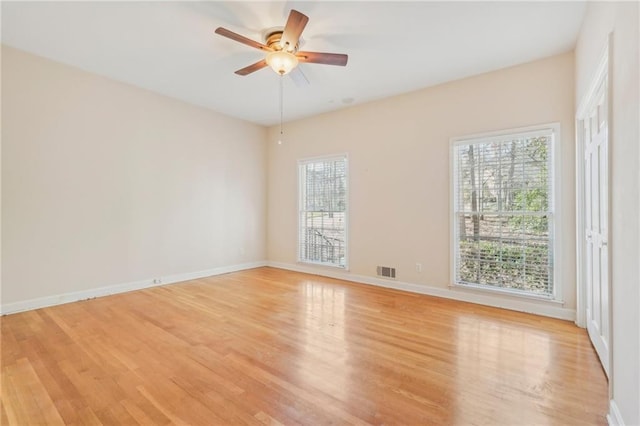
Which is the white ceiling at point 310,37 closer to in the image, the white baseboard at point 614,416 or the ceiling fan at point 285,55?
the ceiling fan at point 285,55

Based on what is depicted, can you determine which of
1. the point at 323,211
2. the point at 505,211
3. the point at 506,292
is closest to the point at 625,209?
the point at 505,211

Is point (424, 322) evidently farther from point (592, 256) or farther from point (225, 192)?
point (225, 192)

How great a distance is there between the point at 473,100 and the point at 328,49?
6.71ft

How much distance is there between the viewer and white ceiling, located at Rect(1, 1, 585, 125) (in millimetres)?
2672

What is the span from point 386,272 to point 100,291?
4.10m

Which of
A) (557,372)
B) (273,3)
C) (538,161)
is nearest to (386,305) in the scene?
(557,372)

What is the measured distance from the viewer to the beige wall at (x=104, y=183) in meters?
3.46

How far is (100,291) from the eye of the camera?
161 inches

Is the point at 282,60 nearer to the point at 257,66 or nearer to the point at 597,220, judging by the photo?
the point at 257,66

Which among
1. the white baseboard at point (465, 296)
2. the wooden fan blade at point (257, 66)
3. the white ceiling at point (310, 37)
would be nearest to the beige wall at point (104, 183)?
the white ceiling at point (310, 37)

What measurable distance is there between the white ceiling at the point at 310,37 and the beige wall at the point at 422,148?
271 mm

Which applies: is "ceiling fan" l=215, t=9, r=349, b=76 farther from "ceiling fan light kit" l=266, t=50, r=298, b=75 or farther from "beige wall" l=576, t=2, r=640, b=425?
"beige wall" l=576, t=2, r=640, b=425

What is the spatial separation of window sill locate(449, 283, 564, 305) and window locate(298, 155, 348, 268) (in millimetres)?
1911

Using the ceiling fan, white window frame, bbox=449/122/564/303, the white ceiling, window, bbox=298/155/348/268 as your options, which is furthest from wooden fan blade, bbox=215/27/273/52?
white window frame, bbox=449/122/564/303
